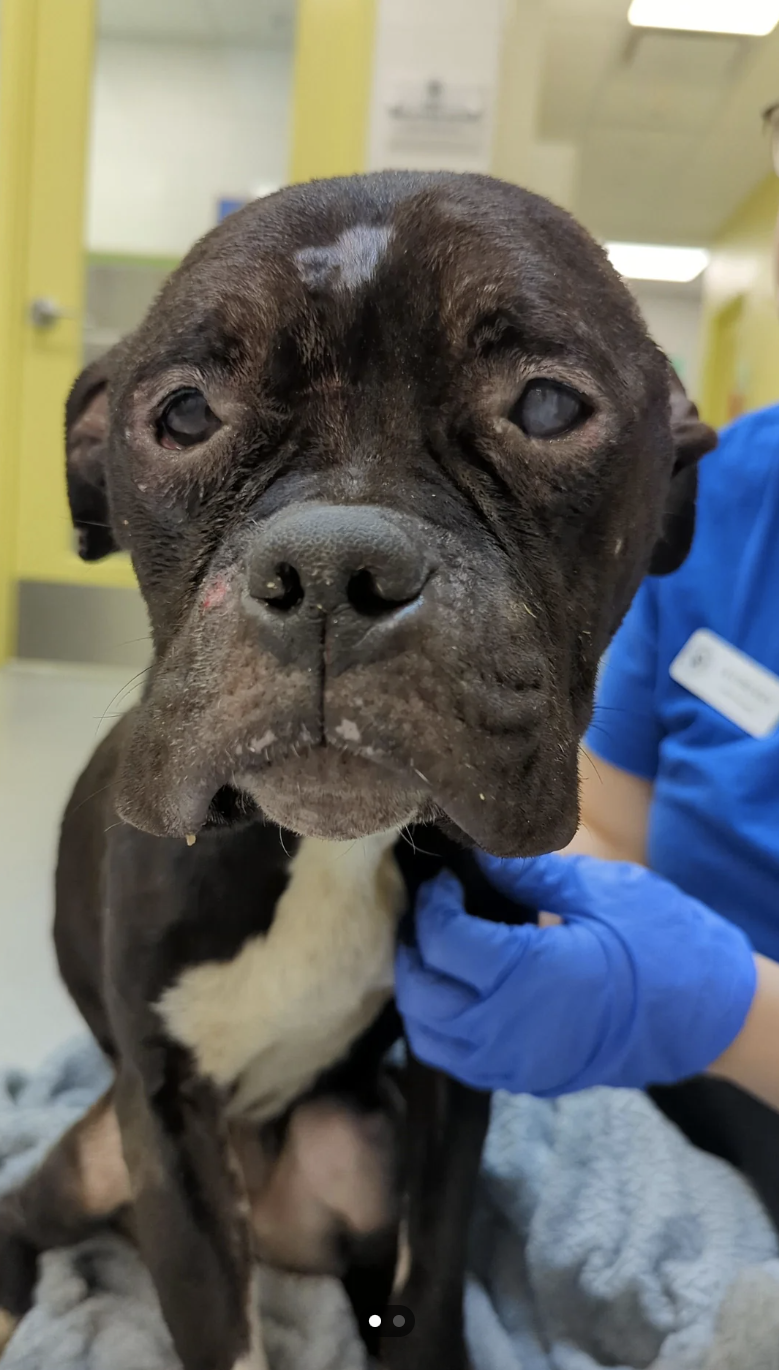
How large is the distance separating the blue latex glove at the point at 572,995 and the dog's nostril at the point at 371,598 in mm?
452

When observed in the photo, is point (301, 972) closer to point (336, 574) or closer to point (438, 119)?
point (336, 574)

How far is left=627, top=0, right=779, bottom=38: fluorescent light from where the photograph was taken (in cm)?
498

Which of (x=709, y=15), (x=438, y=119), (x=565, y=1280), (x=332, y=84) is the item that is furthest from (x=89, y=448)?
(x=709, y=15)

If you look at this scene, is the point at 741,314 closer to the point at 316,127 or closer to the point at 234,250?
the point at 316,127

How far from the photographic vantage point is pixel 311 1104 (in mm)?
1161

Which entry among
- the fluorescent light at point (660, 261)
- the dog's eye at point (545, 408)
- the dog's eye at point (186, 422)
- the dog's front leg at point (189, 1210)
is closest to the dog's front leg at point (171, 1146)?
the dog's front leg at point (189, 1210)

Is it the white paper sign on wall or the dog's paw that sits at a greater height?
the white paper sign on wall

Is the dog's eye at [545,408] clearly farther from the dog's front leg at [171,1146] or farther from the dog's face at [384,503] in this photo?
the dog's front leg at [171,1146]

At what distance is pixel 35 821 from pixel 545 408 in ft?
5.99

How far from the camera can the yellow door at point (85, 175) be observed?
3736mm

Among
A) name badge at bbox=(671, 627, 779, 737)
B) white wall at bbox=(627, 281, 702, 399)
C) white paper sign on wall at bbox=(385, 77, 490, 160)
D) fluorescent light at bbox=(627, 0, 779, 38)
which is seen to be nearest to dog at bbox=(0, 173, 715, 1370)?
name badge at bbox=(671, 627, 779, 737)

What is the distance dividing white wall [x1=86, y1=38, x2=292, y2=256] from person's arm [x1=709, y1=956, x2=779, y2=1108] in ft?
11.6

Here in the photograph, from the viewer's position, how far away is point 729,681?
126 centimetres

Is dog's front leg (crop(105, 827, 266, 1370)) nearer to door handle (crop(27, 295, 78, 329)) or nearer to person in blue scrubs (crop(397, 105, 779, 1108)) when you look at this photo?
person in blue scrubs (crop(397, 105, 779, 1108))
